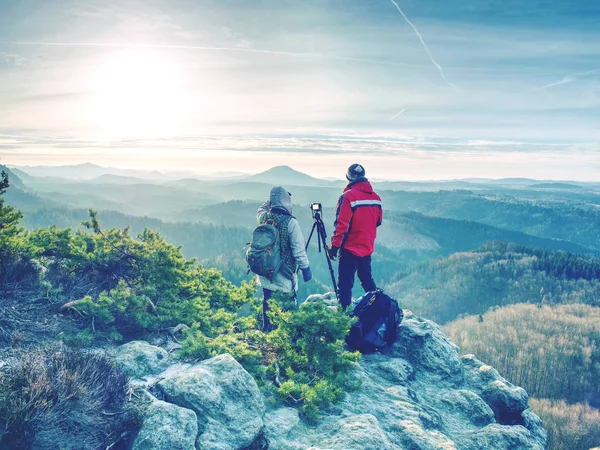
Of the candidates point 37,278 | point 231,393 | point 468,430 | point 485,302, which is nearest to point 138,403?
point 231,393

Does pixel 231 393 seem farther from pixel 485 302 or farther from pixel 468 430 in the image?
pixel 485 302

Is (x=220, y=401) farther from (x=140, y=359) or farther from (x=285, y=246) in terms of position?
(x=285, y=246)

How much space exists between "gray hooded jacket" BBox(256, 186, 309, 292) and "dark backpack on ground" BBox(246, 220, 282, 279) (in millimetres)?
368

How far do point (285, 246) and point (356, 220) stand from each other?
6.55ft

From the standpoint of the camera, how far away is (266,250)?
380 inches

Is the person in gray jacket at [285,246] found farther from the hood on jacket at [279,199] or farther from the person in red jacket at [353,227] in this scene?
the person in red jacket at [353,227]

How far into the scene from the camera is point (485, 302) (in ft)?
362

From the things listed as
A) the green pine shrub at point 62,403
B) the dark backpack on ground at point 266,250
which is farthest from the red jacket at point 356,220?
the green pine shrub at point 62,403

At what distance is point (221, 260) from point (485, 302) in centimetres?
7290

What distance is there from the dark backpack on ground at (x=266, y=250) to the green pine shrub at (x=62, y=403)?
14.4 feet

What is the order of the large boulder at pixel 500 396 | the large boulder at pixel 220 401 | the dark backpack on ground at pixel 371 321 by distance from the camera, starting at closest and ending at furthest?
the large boulder at pixel 220 401 < the dark backpack on ground at pixel 371 321 < the large boulder at pixel 500 396

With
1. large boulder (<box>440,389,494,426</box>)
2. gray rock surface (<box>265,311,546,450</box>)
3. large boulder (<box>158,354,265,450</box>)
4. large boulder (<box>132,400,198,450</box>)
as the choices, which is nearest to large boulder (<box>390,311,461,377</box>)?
gray rock surface (<box>265,311,546,450</box>)

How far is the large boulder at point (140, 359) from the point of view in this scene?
22.9 ft

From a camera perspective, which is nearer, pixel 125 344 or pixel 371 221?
pixel 125 344
